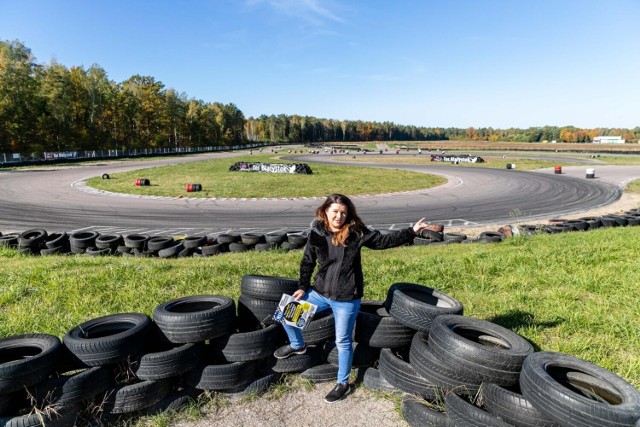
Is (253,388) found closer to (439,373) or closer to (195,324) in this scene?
(195,324)

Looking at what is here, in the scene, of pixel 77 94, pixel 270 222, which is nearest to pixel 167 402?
pixel 270 222

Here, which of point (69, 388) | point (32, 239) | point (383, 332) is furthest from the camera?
point (32, 239)

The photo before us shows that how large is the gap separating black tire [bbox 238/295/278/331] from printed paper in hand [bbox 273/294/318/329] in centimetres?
52

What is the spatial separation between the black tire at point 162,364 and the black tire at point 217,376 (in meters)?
0.18

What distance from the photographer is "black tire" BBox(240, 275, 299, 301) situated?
16.8 ft

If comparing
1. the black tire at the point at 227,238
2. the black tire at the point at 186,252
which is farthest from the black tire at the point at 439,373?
the black tire at the point at 186,252

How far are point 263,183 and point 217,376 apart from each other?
1029 inches

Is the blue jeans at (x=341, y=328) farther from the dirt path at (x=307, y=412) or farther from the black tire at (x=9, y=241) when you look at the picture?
the black tire at (x=9, y=241)

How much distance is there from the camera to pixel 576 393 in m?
3.46

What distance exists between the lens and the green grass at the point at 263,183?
2688 cm

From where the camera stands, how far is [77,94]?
246 ft

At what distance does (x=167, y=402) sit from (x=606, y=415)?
14.5 feet

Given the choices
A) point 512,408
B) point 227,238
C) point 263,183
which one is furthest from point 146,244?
point 263,183

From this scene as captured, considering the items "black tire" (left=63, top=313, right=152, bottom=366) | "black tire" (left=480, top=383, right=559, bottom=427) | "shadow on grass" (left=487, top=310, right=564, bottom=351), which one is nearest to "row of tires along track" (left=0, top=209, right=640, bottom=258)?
"shadow on grass" (left=487, top=310, right=564, bottom=351)
